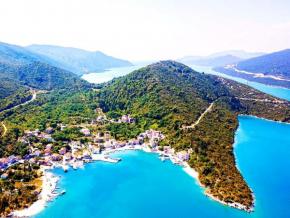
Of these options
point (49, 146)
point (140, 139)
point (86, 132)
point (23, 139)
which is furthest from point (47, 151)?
point (140, 139)

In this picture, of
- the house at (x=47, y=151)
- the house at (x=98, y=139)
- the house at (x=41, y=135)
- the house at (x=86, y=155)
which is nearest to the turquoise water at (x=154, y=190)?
the house at (x=86, y=155)

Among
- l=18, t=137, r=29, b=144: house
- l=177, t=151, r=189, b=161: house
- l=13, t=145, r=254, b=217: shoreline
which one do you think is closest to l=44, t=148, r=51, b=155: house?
l=13, t=145, r=254, b=217: shoreline

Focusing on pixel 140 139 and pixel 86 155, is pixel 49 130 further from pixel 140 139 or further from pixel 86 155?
pixel 140 139

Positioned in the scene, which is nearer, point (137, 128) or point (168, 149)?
point (168, 149)

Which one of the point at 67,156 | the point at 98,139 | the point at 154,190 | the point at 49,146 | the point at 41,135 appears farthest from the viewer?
the point at 98,139

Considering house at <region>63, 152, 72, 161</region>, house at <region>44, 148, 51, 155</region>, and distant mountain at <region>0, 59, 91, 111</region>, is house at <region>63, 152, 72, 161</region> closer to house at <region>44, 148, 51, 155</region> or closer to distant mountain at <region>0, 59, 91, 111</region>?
house at <region>44, 148, 51, 155</region>

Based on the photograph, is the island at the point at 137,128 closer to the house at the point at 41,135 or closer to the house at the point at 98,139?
the house at the point at 41,135

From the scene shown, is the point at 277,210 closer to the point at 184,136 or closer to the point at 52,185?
the point at 184,136
